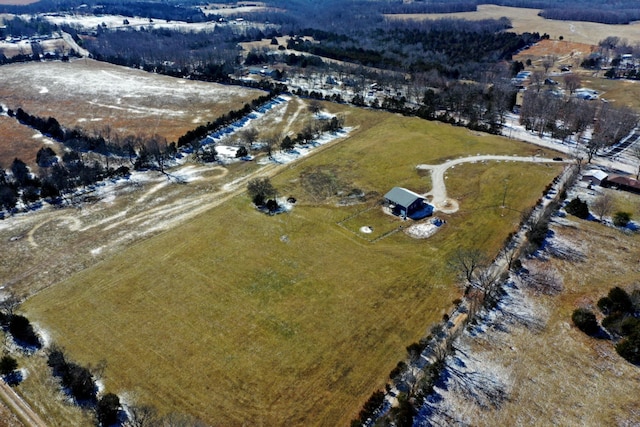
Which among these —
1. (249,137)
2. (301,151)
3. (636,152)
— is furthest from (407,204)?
(636,152)

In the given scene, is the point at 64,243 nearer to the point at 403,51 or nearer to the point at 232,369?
the point at 232,369

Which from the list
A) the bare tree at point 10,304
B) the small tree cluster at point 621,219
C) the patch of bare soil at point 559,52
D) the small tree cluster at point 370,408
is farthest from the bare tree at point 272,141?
the patch of bare soil at point 559,52

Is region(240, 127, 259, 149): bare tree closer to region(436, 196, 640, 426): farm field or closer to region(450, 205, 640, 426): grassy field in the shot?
region(436, 196, 640, 426): farm field

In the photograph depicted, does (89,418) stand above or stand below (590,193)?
below

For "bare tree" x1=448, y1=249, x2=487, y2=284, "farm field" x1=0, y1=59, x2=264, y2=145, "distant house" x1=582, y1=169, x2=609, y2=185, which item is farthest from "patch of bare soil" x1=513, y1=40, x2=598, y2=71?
"bare tree" x1=448, y1=249, x2=487, y2=284

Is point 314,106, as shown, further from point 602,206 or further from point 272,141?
point 602,206

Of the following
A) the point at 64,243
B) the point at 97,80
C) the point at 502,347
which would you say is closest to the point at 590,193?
the point at 502,347
